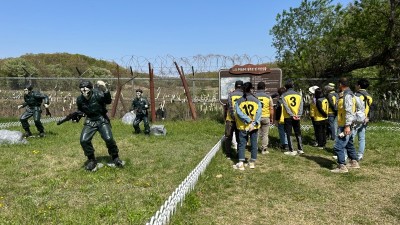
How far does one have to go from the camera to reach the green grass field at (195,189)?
435 centimetres

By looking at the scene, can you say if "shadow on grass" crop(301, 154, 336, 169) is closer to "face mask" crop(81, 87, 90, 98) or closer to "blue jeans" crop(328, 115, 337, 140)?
"blue jeans" crop(328, 115, 337, 140)

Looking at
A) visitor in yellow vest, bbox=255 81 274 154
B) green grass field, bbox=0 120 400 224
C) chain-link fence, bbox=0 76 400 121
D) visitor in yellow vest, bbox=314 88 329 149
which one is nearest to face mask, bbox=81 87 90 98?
green grass field, bbox=0 120 400 224

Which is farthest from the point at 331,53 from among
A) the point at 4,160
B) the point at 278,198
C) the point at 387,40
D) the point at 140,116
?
the point at 4,160

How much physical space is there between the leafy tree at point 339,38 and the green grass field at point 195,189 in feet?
20.5

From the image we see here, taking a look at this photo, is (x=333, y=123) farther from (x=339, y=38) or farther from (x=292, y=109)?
(x=339, y=38)

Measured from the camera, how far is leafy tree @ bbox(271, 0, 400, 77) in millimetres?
13227

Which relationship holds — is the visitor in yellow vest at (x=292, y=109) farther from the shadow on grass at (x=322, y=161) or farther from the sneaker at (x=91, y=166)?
the sneaker at (x=91, y=166)

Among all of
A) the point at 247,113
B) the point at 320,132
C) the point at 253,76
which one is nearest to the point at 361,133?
the point at 320,132

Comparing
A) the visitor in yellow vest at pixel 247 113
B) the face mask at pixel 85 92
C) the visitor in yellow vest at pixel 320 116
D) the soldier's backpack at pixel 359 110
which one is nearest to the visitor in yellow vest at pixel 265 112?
the visitor in yellow vest at pixel 320 116

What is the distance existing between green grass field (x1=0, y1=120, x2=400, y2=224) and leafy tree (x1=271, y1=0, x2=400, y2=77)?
6236 mm

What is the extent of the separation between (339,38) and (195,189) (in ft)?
37.9

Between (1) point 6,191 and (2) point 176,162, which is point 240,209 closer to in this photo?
(2) point 176,162

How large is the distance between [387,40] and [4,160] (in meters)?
13.3

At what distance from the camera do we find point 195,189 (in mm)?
5387
